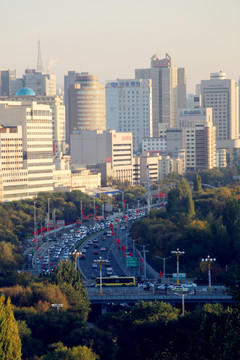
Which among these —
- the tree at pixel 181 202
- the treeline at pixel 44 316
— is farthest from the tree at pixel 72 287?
the tree at pixel 181 202

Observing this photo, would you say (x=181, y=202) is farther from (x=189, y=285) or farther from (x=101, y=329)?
(x=101, y=329)

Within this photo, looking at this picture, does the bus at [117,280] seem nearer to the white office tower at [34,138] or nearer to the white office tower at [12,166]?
the white office tower at [12,166]

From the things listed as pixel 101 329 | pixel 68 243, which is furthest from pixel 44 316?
pixel 68 243

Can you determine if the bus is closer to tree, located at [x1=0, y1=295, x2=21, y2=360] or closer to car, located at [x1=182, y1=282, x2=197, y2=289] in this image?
car, located at [x1=182, y1=282, x2=197, y2=289]

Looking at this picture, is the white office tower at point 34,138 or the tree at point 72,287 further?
the white office tower at point 34,138

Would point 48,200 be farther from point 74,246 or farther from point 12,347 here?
point 12,347

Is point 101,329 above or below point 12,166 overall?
below
